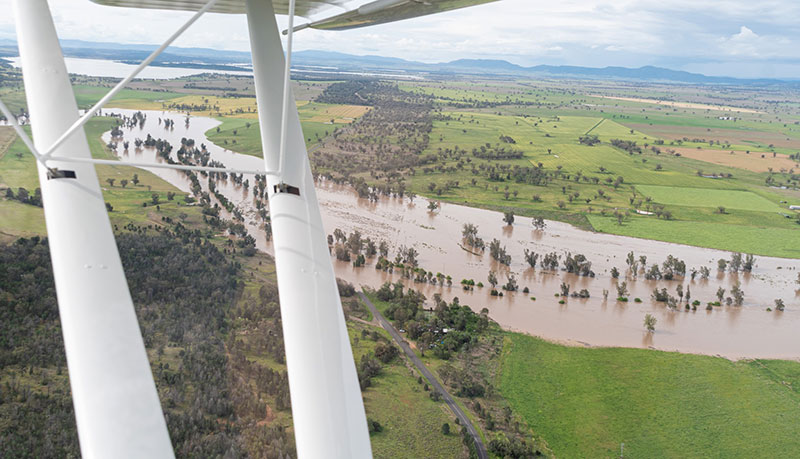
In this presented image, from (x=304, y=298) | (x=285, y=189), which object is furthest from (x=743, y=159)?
(x=304, y=298)

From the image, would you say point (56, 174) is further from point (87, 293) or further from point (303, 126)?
point (303, 126)

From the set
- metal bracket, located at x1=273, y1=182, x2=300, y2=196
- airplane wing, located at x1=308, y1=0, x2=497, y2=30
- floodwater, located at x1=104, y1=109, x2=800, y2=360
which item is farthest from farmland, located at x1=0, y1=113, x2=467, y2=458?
airplane wing, located at x1=308, y1=0, x2=497, y2=30

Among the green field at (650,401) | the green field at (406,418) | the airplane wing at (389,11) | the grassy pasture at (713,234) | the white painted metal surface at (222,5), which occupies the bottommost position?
the green field at (650,401)

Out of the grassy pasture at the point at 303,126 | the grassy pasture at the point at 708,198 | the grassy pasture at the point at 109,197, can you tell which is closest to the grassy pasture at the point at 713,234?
the grassy pasture at the point at 708,198

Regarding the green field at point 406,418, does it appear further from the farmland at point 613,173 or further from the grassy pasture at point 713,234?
the farmland at point 613,173

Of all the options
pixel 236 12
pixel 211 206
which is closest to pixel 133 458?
pixel 236 12
